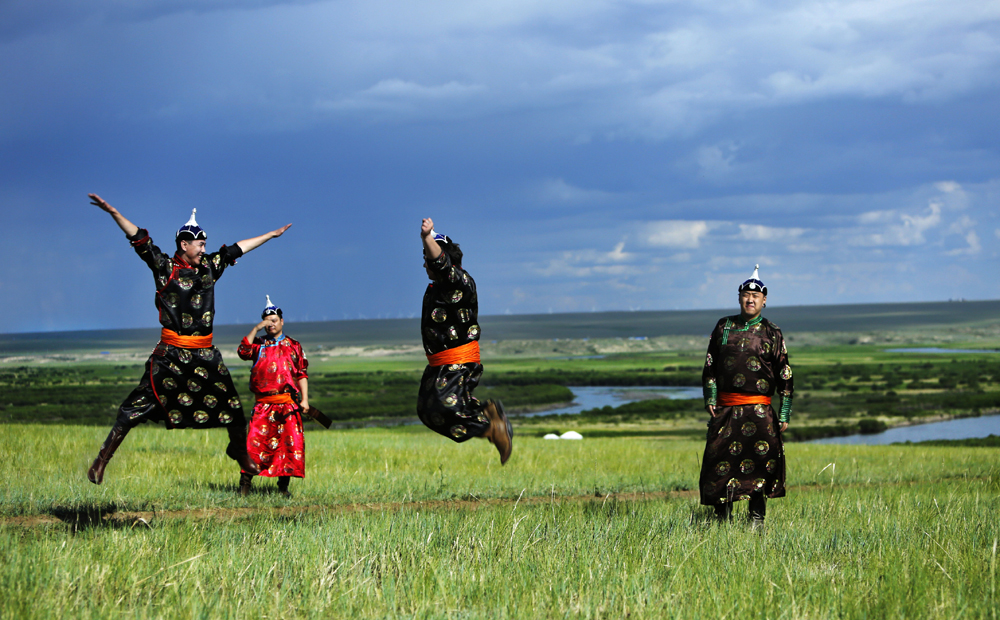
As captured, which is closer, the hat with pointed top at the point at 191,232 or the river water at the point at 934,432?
the hat with pointed top at the point at 191,232

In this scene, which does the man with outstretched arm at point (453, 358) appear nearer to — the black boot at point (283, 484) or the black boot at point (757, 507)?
the black boot at point (757, 507)

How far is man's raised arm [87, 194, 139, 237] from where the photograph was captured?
289 inches

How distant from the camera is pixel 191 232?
8078 millimetres

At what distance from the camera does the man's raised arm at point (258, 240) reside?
859 centimetres

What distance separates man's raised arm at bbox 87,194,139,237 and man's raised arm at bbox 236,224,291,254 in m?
1.13

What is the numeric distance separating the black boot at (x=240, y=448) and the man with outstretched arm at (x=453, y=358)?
251cm

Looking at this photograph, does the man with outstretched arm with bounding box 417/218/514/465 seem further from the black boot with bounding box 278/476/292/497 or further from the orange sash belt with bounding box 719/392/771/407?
the black boot with bounding box 278/476/292/497

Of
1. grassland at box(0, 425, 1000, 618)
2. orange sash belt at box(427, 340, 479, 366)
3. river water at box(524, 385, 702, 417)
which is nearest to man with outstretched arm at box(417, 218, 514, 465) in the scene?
orange sash belt at box(427, 340, 479, 366)

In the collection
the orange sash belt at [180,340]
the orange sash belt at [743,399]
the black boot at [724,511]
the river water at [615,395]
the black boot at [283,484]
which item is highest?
the orange sash belt at [180,340]

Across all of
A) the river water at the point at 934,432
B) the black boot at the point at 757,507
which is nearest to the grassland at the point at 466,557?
the black boot at the point at 757,507

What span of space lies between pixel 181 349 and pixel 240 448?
1.38 meters

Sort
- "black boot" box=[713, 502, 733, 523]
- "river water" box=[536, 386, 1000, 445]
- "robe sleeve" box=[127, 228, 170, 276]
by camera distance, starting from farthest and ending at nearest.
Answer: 1. "river water" box=[536, 386, 1000, 445]
2. "robe sleeve" box=[127, 228, 170, 276]
3. "black boot" box=[713, 502, 733, 523]

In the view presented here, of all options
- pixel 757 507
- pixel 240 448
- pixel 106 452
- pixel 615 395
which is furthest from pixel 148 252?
pixel 615 395

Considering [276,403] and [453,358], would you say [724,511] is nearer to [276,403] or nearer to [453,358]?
[453,358]
